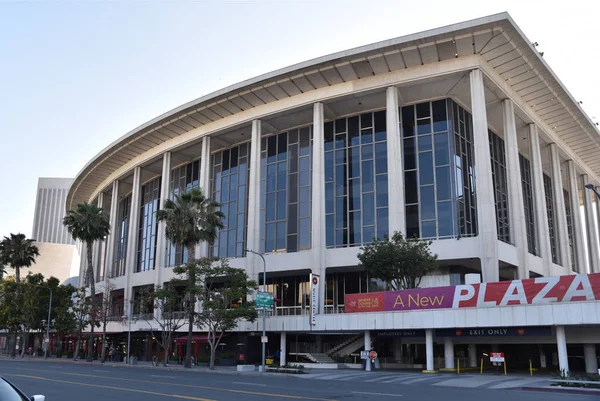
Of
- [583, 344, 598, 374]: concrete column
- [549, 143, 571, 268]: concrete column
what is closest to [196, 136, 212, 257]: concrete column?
[549, 143, 571, 268]: concrete column

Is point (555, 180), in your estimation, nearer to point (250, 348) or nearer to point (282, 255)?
point (282, 255)

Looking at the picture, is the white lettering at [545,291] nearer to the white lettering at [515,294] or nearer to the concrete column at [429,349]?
the white lettering at [515,294]

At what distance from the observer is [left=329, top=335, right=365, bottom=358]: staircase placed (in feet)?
162

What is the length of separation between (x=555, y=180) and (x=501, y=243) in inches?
878

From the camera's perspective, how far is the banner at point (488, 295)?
110 feet

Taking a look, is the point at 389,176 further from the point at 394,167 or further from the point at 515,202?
the point at 515,202

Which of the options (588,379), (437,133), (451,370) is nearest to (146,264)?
(437,133)

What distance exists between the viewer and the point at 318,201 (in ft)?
178

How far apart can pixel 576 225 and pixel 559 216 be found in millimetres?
7653

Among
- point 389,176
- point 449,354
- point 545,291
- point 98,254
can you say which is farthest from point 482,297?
point 98,254

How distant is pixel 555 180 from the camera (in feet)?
217

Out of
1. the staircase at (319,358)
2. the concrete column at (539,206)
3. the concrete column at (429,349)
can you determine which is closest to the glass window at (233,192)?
the staircase at (319,358)

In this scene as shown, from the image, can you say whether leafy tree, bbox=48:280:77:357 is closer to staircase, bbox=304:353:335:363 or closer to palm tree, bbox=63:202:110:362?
palm tree, bbox=63:202:110:362

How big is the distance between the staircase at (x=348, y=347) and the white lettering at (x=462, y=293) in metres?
12.8
